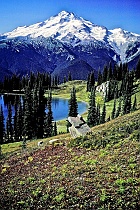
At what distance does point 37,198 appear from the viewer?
24.5 meters

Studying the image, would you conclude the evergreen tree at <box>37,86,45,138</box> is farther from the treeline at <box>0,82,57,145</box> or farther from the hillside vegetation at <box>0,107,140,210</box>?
the hillside vegetation at <box>0,107,140,210</box>

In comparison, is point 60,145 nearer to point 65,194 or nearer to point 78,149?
point 78,149

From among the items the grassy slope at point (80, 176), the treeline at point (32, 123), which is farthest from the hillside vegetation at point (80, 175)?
the treeline at point (32, 123)

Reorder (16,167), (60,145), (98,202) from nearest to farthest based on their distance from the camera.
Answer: (98,202), (16,167), (60,145)

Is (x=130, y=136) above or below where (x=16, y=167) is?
above

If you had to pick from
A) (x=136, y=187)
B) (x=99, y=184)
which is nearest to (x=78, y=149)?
(x=99, y=184)

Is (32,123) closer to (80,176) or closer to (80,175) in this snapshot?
(80,175)

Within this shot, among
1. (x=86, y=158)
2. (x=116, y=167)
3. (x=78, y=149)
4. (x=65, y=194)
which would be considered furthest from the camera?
(x=78, y=149)

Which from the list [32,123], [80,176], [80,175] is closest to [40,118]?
[32,123]

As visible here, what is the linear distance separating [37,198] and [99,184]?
5787 mm

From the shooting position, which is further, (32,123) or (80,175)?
(32,123)

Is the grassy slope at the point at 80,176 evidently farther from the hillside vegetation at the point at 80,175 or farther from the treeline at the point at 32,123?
the treeline at the point at 32,123

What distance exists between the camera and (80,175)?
27.7 meters

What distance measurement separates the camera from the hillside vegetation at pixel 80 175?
22250 mm
